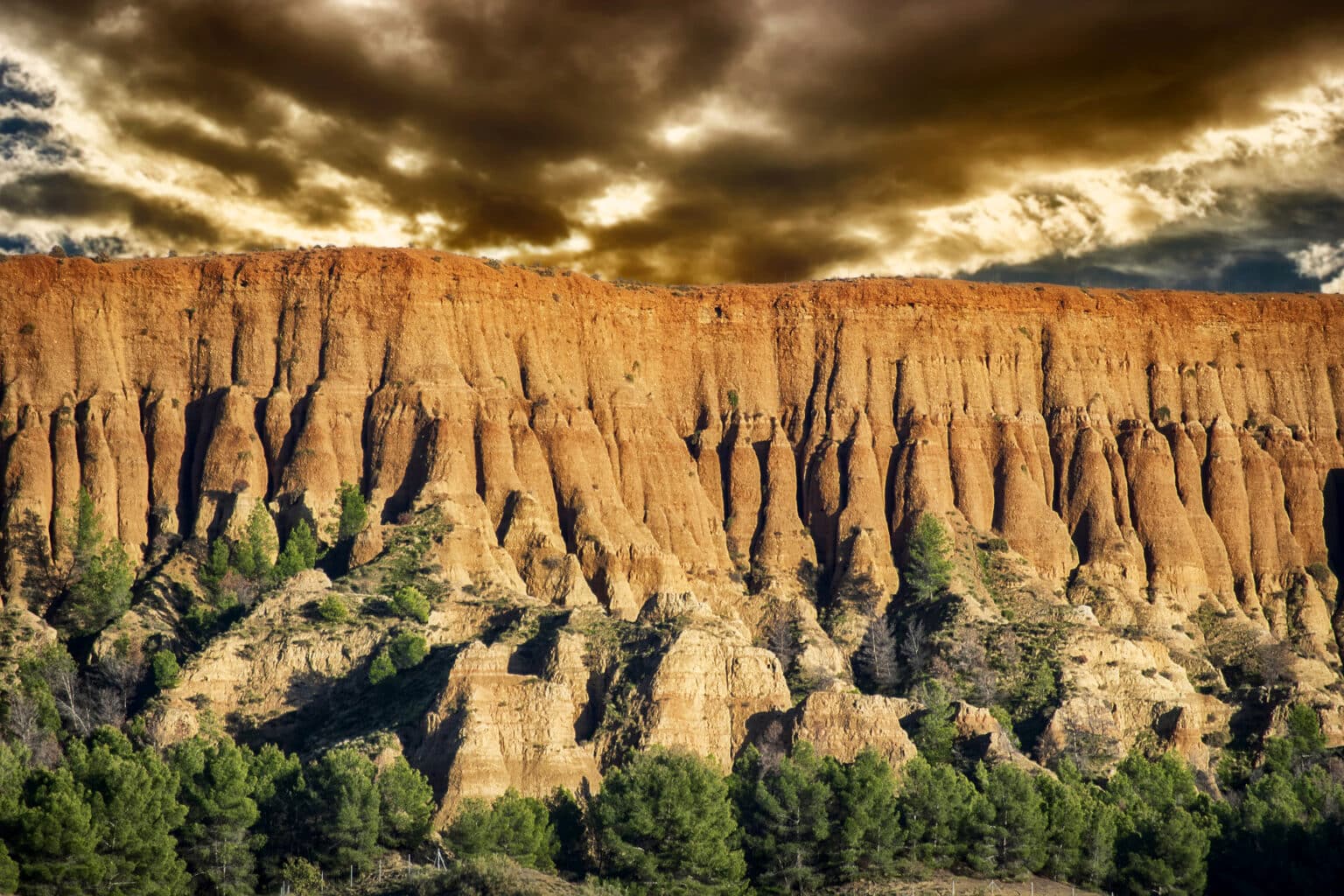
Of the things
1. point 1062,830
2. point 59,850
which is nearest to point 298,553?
point 59,850

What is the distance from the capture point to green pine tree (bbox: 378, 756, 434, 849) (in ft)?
281

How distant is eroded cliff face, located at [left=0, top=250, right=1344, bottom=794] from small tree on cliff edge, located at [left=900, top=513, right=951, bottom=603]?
172cm

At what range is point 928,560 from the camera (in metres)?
128

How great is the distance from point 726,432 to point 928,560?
65.3ft

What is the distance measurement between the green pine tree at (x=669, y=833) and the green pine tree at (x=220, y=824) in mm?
14208

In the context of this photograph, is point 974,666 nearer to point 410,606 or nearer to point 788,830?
point 788,830

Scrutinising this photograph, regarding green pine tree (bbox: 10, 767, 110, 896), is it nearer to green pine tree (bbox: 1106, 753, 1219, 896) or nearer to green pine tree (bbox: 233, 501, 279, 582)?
green pine tree (bbox: 233, 501, 279, 582)

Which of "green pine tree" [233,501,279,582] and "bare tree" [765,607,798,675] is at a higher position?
"green pine tree" [233,501,279,582]

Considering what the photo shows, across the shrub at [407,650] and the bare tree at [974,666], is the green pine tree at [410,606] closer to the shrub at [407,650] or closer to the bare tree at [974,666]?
the shrub at [407,650]

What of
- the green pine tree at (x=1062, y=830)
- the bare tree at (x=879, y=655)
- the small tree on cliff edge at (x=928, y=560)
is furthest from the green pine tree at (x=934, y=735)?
the small tree on cliff edge at (x=928, y=560)

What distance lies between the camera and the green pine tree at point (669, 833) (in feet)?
274

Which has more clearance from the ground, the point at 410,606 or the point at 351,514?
the point at 351,514

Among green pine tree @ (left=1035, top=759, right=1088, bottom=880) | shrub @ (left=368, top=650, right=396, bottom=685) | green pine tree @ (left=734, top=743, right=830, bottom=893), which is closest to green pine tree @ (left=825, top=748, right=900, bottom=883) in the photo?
green pine tree @ (left=734, top=743, right=830, bottom=893)

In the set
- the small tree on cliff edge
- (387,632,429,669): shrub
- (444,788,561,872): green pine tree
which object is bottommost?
(444,788,561,872): green pine tree
